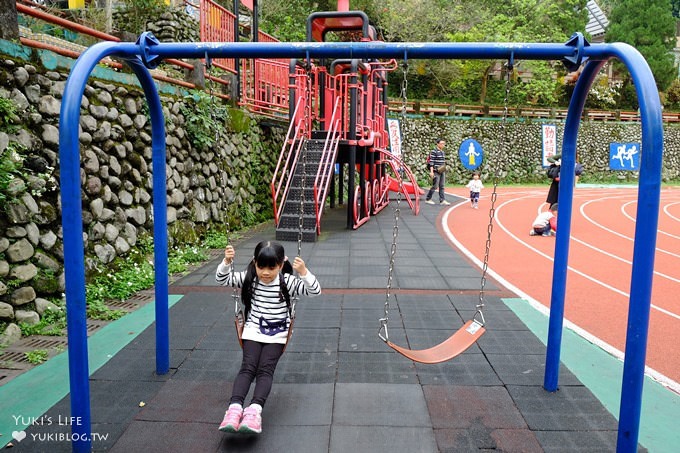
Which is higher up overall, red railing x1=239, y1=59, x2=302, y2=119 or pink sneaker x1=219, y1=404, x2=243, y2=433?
red railing x1=239, y1=59, x2=302, y2=119

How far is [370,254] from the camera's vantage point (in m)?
8.06

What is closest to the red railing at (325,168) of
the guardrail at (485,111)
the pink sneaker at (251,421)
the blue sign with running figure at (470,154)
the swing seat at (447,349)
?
the swing seat at (447,349)

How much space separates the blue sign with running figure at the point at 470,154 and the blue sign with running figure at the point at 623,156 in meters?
8.40

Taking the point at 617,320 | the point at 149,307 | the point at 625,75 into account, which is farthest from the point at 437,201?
the point at 625,75

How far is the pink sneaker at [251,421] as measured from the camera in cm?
273

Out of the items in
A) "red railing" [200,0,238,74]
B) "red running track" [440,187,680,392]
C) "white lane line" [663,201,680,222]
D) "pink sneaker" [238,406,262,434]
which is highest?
"red railing" [200,0,238,74]

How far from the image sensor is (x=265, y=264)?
3.06 meters

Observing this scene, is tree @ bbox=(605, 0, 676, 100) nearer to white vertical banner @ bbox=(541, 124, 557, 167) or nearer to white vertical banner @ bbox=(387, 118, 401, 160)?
white vertical banner @ bbox=(541, 124, 557, 167)

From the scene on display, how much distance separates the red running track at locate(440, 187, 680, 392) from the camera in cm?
479

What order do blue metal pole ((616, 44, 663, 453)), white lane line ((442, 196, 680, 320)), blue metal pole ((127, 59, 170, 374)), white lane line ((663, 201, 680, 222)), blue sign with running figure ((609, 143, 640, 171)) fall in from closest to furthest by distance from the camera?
blue metal pole ((616, 44, 663, 453)) < blue metal pole ((127, 59, 170, 374)) < white lane line ((442, 196, 680, 320)) < white lane line ((663, 201, 680, 222)) < blue sign with running figure ((609, 143, 640, 171))

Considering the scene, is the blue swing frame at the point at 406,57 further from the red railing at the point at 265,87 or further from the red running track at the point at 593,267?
the red railing at the point at 265,87

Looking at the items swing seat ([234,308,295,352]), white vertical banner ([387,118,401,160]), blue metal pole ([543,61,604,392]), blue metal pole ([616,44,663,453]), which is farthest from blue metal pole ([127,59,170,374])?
white vertical banner ([387,118,401,160])

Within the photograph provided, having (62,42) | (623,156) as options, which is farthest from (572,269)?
(623,156)

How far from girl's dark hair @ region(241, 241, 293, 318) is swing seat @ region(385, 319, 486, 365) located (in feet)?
2.49
